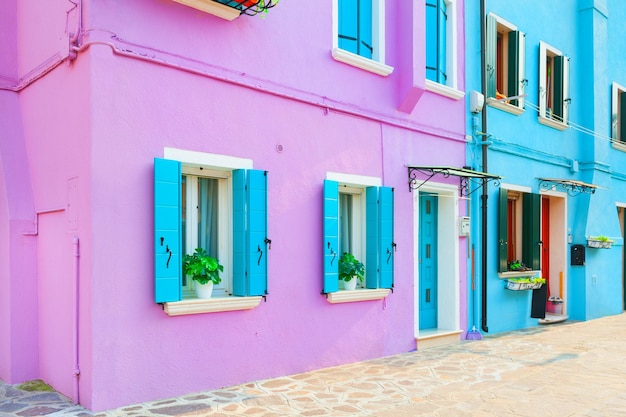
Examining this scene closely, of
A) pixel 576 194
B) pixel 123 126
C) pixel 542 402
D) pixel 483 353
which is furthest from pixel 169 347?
pixel 576 194

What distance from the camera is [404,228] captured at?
352 inches

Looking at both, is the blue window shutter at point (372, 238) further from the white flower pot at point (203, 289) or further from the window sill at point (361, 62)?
the white flower pot at point (203, 289)

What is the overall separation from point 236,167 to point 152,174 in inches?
40.5

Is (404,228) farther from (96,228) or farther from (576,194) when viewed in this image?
(576,194)

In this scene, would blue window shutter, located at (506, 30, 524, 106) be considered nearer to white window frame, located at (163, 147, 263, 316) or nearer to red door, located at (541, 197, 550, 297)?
red door, located at (541, 197, 550, 297)

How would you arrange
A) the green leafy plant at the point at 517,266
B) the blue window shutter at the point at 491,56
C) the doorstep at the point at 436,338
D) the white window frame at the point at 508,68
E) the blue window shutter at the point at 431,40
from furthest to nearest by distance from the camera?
the green leafy plant at the point at 517,266, the white window frame at the point at 508,68, the blue window shutter at the point at 491,56, the blue window shutter at the point at 431,40, the doorstep at the point at 436,338

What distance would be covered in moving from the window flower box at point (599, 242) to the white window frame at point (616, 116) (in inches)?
107

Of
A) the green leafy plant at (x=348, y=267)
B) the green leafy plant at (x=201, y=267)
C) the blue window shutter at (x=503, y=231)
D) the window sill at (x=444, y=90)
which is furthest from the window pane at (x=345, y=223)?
the blue window shutter at (x=503, y=231)

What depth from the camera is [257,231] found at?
670cm

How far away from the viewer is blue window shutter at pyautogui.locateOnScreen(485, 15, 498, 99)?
1069 centimetres

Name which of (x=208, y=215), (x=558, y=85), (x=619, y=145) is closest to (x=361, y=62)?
(x=208, y=215)

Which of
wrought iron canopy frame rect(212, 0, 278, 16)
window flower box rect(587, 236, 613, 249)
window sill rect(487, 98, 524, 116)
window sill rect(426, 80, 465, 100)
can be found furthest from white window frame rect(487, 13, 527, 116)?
wrought iron canopy frame rect(212, 0, 278, 16)

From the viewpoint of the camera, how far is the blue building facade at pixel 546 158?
34.6ft

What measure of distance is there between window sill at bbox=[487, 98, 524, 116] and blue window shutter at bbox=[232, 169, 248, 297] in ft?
19.0
